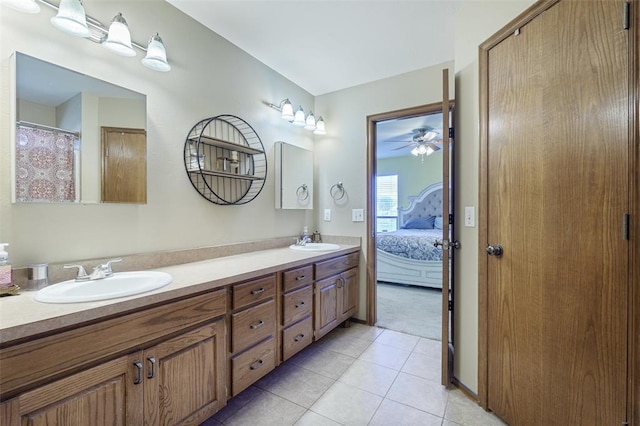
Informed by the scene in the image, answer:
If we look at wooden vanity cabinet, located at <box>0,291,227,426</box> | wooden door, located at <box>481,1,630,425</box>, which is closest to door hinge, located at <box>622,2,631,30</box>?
wooden door, located at <box>481,1,630,425</box>

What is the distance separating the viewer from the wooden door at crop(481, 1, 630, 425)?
1062 millimetres

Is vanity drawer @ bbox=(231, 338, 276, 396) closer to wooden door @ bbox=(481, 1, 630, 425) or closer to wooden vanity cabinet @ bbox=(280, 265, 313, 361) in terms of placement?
wooden vanity cabinet @ bbox=(280, 265, 313, 361)

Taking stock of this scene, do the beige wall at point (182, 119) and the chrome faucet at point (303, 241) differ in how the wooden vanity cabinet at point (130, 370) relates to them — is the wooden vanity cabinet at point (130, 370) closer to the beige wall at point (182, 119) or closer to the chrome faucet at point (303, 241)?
the beige wall at point (182, 119)

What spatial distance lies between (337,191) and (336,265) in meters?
0.90

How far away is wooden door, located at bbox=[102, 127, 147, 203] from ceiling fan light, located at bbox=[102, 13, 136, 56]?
41 cm

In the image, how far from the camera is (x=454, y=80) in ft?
6.22

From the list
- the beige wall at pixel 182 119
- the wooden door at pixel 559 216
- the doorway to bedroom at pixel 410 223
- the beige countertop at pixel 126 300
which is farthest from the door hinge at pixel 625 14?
the beige countertop at pixel 126 300

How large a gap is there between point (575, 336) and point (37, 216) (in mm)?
2443

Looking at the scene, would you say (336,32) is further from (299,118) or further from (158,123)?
(158,123)

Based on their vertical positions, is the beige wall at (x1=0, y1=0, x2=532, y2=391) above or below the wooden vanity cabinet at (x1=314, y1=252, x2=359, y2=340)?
above

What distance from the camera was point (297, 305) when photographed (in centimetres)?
202

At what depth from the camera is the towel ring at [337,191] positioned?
3027 millimetres

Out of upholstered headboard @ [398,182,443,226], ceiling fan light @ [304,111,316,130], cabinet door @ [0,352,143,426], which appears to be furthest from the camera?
upholstered headboard @ [398,182,443,226]

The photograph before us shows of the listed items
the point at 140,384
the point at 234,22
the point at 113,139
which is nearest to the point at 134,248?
the point at 113,139
